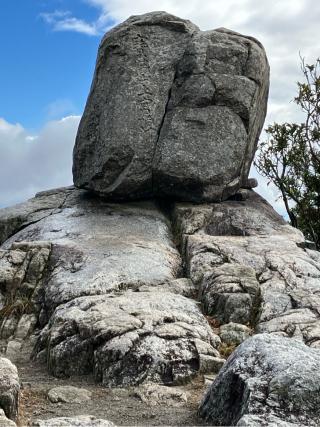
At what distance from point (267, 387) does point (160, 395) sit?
3513 millimetres

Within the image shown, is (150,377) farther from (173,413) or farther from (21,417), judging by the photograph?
(21,417)

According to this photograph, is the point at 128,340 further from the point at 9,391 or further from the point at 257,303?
the point at 257,303

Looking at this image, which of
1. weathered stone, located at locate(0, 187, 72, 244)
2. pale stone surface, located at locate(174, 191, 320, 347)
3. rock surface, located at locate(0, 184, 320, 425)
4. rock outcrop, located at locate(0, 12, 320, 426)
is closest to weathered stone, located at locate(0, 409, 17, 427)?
rock outcrop, located at locate(0, 12, 320, 426)

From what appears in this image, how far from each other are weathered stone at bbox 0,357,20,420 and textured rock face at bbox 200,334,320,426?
3402mm

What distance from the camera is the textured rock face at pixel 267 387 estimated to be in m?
9.90

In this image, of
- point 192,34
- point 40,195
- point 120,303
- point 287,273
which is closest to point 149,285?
point 120,303

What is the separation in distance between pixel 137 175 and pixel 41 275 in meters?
6.99

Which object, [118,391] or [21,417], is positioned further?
[118,391]

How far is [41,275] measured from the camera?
2112 cm

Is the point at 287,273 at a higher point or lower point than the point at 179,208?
lower

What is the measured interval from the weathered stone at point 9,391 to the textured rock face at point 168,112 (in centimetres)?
1579

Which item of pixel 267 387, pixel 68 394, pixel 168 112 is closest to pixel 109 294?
pixel 68 394

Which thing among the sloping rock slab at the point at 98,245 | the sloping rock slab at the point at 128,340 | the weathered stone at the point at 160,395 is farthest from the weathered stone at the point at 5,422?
the sloping rock slab at the point at 98,245

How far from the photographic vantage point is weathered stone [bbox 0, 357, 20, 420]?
10.4m
